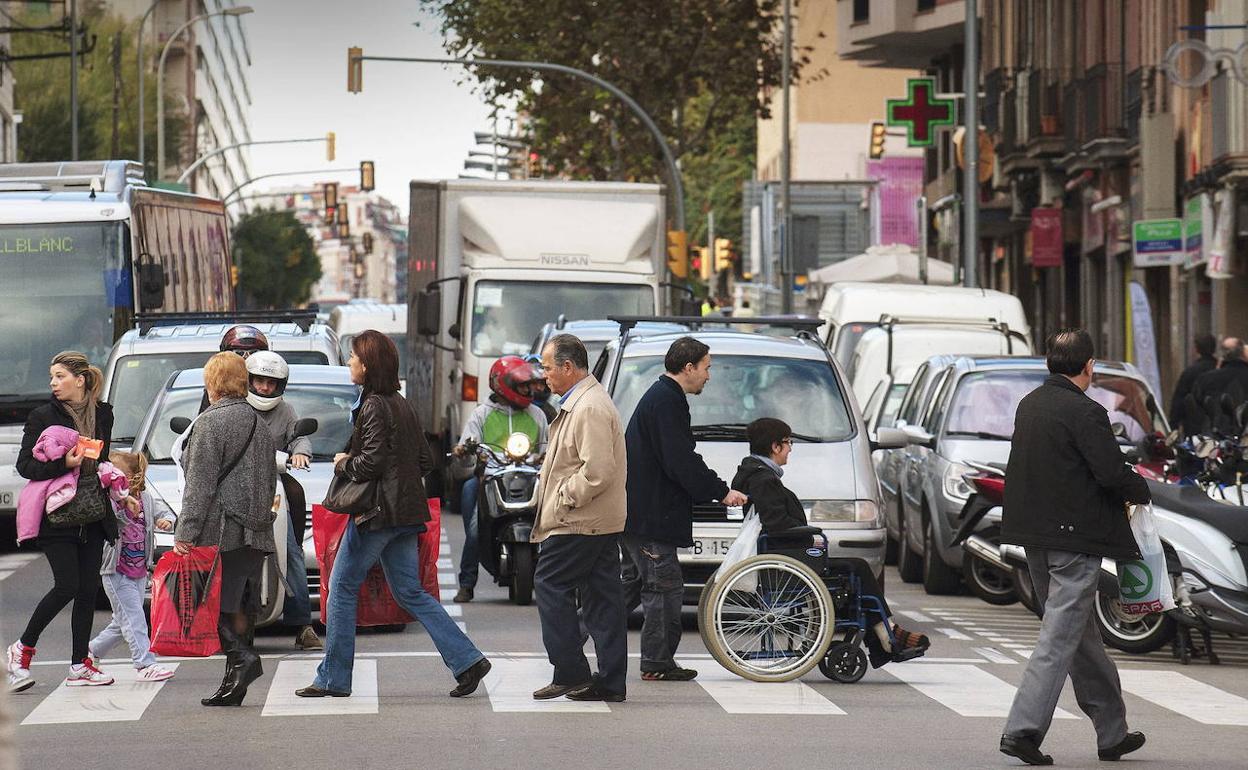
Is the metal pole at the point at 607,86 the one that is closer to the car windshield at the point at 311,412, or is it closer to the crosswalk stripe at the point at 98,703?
the car windshield at the point at 311,412

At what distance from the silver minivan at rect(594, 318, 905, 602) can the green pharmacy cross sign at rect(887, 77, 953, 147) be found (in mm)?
21643

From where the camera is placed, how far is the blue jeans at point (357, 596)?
10.5 metres

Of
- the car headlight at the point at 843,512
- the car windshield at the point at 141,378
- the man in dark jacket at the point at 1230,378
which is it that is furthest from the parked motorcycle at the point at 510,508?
the man in dark jacket at the point at 1230,378

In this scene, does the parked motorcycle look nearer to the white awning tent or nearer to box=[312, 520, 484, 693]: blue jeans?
box=[312, 520, 484, 693]: blue jeans

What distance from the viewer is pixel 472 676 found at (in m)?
10.6

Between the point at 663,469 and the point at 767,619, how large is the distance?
942mm

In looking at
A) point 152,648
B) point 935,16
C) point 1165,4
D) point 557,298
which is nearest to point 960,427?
point 152,648

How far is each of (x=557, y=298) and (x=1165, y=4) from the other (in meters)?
11.9

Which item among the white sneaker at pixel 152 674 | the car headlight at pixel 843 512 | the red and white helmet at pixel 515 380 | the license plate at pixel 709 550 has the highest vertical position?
the red and white helmet at pixel 515 380

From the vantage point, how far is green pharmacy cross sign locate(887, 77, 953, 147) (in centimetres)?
3688

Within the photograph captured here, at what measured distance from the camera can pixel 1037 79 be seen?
39781mm

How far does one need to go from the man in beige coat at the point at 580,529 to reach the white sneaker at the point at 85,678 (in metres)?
2.23

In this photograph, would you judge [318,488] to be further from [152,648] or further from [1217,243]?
[1217,243]

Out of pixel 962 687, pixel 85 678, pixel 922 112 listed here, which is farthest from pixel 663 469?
pixel 922 112
